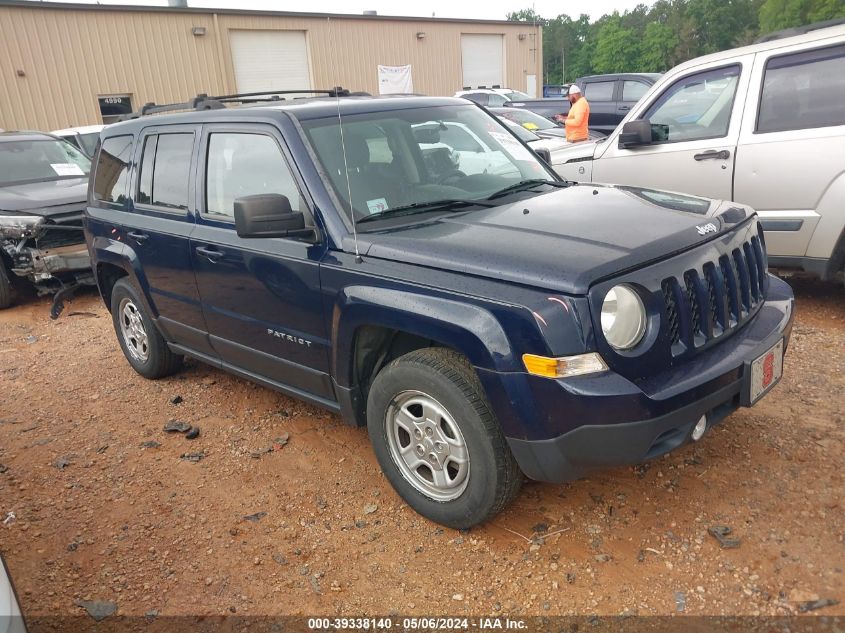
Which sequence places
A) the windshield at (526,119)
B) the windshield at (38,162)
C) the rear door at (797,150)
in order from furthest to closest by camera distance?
the windshield at (526,119) → the windshield at (38,162) → the rear door at (797,150)

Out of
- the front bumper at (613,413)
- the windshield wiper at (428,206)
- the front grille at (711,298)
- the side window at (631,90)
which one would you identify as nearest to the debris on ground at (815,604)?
the front bumper at (613,413)

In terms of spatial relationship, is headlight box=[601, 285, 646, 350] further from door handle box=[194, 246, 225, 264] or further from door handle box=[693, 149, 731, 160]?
door handle box=[693, 149, 731, 160]

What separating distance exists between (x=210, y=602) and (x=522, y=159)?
282cm

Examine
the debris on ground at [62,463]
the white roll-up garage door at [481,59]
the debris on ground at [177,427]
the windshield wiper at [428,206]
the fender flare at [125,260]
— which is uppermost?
the white roll-up garage door at [481,59]

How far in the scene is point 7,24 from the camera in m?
18.7

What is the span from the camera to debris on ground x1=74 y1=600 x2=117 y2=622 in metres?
2.77

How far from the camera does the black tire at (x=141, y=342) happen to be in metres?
4.89

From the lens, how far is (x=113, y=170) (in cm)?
486

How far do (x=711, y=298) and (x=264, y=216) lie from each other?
1955 millimetres

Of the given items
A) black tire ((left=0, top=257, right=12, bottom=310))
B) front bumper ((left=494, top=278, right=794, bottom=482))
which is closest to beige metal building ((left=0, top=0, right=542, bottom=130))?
black tire ((left=0, top=257, right=12, bottom=310))

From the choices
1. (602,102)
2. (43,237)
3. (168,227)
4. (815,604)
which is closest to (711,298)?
(815,604)

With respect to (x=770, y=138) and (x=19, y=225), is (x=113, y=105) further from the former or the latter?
(x=770, y=138)

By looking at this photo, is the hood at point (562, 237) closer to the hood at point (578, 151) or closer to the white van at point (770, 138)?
the white van at point (770, 138)

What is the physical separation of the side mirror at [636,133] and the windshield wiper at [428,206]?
2.85 metres
